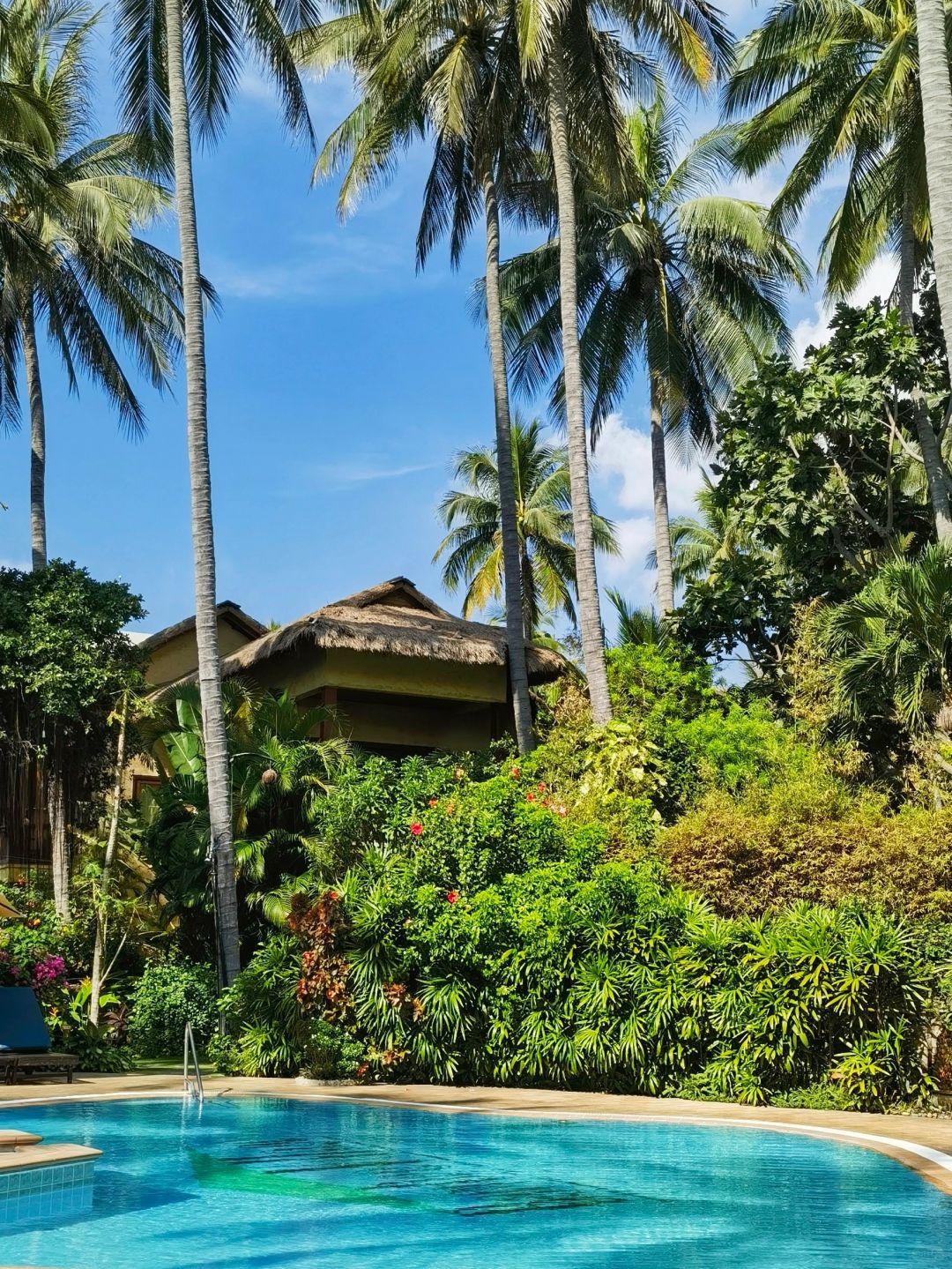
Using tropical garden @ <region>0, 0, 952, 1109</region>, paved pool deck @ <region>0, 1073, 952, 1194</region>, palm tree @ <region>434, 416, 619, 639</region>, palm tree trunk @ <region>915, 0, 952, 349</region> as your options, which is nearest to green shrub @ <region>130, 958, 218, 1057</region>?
tropical garden @ <region>0, 0, 952, 1109</region>

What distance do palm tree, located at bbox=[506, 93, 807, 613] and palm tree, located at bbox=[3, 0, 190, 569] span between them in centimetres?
670

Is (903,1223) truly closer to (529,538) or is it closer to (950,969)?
(950,969)

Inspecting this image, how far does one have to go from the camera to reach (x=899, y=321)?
19.9 m

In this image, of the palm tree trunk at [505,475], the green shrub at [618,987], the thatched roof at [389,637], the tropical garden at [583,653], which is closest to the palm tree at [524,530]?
the tropical garden at [583,653]

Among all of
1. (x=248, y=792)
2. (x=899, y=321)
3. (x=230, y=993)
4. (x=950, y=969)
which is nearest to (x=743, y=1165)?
(x=950, y=969)

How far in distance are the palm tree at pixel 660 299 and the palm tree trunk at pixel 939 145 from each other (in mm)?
8847

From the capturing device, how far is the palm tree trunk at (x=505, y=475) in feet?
65.7

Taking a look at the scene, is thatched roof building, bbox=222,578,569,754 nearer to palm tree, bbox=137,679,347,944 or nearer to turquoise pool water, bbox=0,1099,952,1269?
palm tree, bbox=137,679,347,944

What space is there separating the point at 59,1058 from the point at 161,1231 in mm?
6465

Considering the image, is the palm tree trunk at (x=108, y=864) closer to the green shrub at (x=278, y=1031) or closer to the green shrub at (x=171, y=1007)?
the green shrub at (x=171, y=1007)

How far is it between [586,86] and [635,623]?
894 cm

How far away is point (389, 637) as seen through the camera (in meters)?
21.2

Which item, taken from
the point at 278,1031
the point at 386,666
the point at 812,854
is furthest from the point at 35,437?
the point at 812,854

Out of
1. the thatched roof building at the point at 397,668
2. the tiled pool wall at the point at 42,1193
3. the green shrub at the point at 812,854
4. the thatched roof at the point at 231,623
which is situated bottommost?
the tiled pool wall at the point at 42,1193
